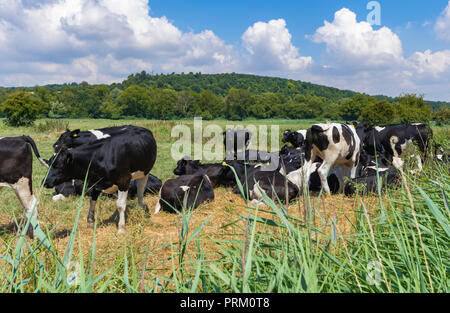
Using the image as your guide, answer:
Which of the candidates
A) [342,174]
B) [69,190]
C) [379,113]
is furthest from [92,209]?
[379,113]

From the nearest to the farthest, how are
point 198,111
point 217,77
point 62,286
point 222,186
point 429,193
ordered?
1. point 62,286
2. point 429,193
3. point 222,186
4. point 198,111
5. point 217,77

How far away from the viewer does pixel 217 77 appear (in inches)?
5792

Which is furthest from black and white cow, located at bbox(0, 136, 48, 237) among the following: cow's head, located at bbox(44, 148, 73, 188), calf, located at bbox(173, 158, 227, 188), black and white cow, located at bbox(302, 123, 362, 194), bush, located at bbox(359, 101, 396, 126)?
bush, located at bbox(359, 101, 396, 126)

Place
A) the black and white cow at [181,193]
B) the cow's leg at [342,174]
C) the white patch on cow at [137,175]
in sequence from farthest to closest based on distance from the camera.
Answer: the cow's leg at [342,174] < the black and white cow at [181,193] < the white patch on cow at [137,175]

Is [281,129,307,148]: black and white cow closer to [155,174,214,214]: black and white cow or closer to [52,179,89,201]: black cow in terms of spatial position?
[155,174,214,214]: black and white cow

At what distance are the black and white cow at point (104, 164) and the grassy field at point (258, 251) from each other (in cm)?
68

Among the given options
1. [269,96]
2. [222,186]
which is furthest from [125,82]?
[222,186]

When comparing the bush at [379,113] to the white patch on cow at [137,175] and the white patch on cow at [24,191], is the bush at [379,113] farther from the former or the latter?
the white patch on cow at [24,191]

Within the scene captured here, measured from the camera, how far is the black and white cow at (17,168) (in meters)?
4.70

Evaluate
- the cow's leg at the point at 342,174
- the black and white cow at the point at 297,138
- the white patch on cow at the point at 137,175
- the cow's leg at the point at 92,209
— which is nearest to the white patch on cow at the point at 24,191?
the cow's leg at the point at 92,209

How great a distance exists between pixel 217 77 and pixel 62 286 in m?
151

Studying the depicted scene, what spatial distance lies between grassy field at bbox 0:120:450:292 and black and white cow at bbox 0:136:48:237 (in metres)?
0.85
